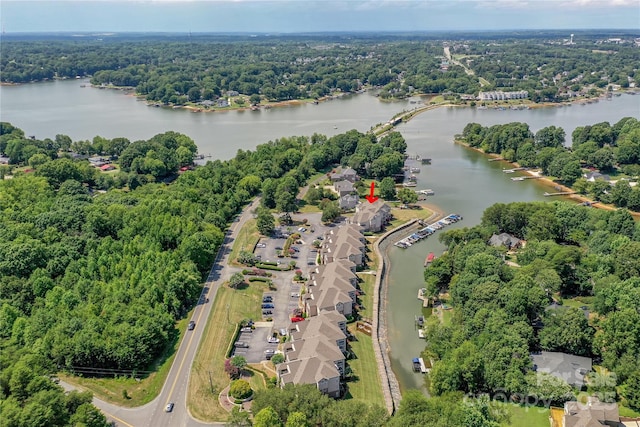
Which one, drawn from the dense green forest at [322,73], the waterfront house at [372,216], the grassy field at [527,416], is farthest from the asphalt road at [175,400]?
the dense green forest at [322,73]

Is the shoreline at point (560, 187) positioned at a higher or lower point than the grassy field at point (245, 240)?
higher

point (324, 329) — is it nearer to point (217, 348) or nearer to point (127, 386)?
point (217, 348)

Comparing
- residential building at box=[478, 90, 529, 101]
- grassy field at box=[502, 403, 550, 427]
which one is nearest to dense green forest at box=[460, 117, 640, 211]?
grassy field at box=[502, 403, 550, 427]

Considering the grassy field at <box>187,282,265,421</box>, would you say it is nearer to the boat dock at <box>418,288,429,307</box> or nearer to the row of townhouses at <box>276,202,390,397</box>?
the row of townhouses at <box>276,202,390,397</box>

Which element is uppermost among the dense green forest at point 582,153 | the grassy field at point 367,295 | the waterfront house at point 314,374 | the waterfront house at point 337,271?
the dense green forest at point 582,153

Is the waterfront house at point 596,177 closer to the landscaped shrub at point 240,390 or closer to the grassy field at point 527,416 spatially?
the grassy field at point 527,416

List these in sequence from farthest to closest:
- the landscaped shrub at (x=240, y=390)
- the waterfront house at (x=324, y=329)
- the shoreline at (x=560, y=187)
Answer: the shoreline at (x=560, y=187) < the waterfront house at (x=324, y=329) < the landscaped shrub at (x=240, y=390)
